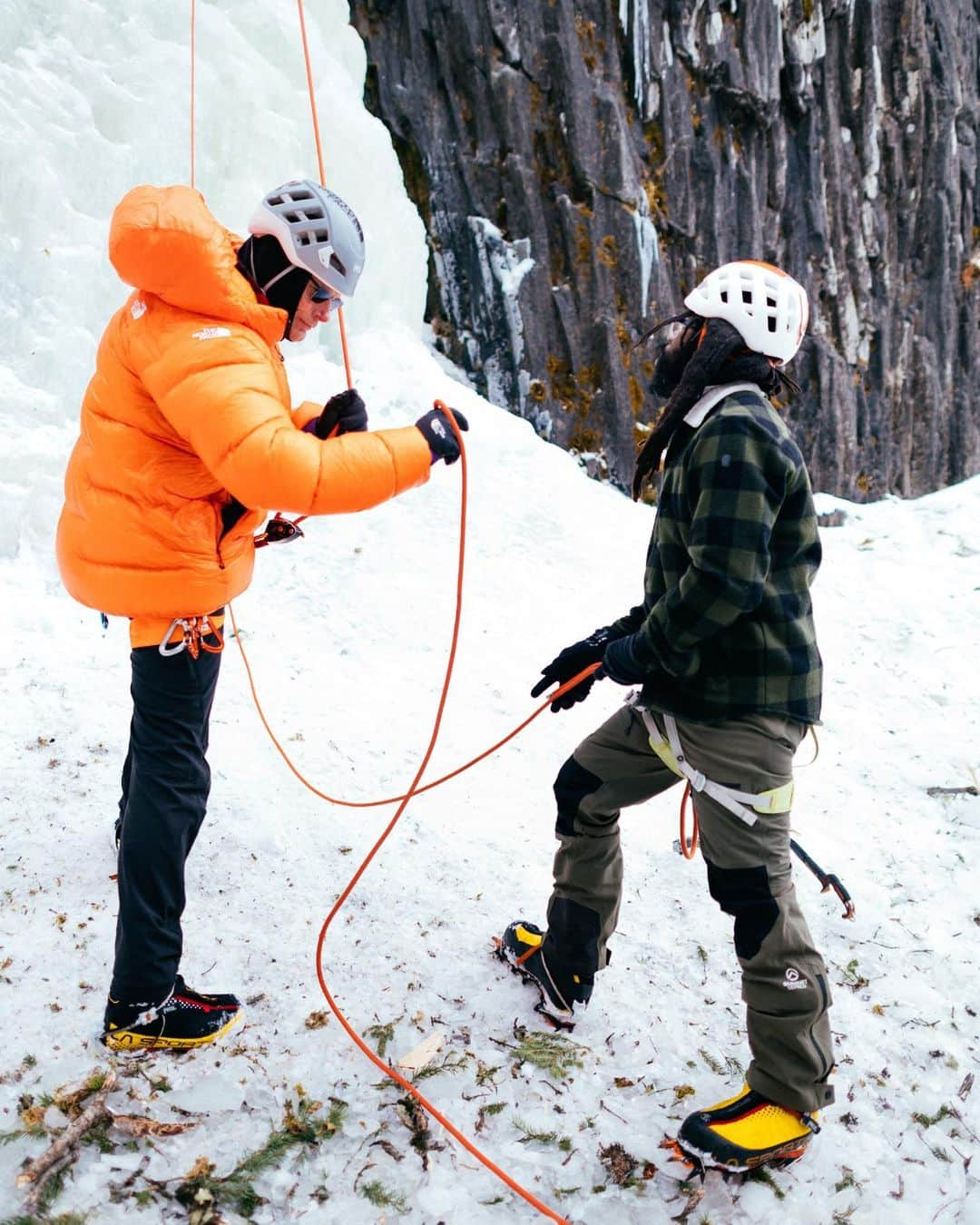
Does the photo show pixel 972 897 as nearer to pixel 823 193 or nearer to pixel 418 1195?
pixel 418 1195

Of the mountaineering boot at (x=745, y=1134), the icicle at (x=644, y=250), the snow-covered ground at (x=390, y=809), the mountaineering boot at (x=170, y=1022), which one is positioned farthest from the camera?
the icicle at (x=644, y=250)

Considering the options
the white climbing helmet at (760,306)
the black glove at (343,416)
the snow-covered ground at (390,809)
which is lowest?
the snow-covered ground at (390,809)

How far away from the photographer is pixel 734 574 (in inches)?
92.8

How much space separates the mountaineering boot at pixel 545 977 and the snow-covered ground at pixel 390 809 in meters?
0.09

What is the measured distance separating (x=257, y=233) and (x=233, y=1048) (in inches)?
104

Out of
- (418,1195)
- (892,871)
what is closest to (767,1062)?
(418,1195)

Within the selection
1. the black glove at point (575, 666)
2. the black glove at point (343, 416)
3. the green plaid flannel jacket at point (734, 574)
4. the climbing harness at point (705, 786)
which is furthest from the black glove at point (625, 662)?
the black glove at point (343, 416)

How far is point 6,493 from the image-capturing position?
18.6 feet

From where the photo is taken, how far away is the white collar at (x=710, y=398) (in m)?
2.54

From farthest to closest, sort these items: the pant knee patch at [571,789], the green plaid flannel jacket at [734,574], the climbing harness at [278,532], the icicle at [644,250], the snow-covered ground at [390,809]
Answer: the icicle at [644,250]
the climbing harness at [278,532]
the pant knee patch at [571,789]
the snow-covered ground at [390,809]
the green plaid flannel jacket at [734,574]

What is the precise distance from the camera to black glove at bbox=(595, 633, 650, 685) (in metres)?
2.62

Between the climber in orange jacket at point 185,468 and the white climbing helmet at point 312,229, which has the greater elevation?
the white climbing helmet at point 312,229

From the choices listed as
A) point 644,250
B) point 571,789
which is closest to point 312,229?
point 571,789

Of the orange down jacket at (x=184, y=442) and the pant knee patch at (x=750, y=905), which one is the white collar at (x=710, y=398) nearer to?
the orange down jacket at (x=184, y=442)
